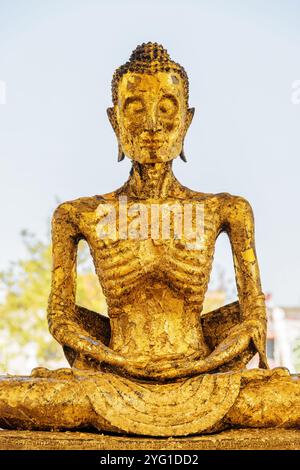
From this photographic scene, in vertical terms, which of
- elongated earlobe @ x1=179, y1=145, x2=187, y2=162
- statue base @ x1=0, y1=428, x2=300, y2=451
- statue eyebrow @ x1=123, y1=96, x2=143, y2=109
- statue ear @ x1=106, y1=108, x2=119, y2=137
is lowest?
statue base @ x1=0, y1=428, x2=300, y2=451

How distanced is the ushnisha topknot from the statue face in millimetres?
52

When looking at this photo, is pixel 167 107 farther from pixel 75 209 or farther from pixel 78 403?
pixel 78 403

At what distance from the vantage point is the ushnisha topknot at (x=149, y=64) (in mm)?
6633

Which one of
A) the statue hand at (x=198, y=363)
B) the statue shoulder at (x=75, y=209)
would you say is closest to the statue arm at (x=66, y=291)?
the statue shoulder at (x=75, y=209)

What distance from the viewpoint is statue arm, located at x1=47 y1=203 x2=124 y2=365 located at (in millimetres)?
6148

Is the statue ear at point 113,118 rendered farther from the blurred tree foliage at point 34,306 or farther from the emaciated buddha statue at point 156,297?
the blurred tree foliage at point 34,306

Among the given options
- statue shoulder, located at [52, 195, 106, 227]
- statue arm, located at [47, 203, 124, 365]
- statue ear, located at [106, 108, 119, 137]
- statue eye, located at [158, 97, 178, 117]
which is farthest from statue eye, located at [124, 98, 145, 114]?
statue arm, located at [47, 203, 124, 365]

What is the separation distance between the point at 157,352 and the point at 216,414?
0.97 metres

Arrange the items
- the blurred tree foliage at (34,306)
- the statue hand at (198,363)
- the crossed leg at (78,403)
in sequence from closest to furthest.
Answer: the crossed leg at (78,403)
the statue hand at (198,363)
the blurred tree foliage at (34,306)

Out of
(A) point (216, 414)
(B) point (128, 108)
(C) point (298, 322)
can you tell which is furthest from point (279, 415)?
(C) point (298, 322)

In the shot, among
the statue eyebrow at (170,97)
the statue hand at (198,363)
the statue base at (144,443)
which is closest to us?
the statue base at (144,443)

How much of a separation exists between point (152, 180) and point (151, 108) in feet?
1.78

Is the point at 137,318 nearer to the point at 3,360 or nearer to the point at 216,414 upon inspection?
the point at 216,414

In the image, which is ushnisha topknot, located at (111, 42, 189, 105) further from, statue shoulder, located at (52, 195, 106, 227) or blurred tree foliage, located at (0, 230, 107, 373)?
blurred tree foliage, located at (0, 230, 107, 373)
